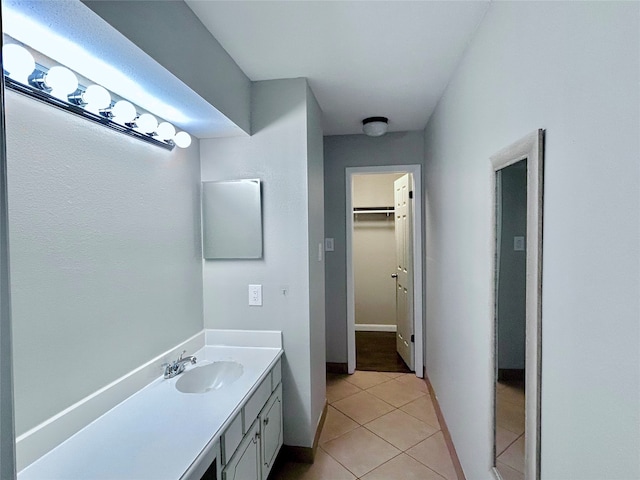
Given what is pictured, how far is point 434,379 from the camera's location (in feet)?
9.62

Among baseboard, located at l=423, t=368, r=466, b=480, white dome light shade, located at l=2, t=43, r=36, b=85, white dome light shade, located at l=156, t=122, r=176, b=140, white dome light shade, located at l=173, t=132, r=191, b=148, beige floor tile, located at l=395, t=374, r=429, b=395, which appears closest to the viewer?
white dome light shade, located at l=2, t=43, r=36, b=85

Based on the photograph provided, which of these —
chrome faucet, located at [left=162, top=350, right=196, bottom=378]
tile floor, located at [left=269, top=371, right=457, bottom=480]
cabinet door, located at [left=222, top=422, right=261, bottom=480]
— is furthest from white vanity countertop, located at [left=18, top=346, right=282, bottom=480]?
tile floor, located at [left=269, top=371, right=457, bottom=480]

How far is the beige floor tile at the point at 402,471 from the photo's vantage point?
206 cm

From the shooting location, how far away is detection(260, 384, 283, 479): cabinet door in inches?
70.3

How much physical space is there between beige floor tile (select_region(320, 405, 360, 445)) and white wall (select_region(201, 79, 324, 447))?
33cm

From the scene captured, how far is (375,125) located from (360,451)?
2.51 metres

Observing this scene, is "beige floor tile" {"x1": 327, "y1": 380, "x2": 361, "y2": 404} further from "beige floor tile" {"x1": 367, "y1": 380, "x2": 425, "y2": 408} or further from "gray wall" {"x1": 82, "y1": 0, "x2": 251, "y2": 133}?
"gray wall" {"x1": 82, "y1": 0, "x2": 251, "y2": 133}

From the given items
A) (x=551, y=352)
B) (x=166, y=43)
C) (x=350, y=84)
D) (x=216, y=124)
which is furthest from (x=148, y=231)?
(x=551, y=352)

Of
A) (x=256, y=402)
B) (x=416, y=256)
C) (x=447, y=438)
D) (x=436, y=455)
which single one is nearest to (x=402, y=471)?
(x=436, y=455)

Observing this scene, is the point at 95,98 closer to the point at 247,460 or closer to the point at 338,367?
the point at 247,460

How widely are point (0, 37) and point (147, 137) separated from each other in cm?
130

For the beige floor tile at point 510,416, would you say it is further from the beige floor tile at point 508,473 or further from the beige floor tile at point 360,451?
the beige floor tile at point 360,451

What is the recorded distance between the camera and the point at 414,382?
11.0 feet

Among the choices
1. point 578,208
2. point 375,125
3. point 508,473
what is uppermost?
point 375,125
